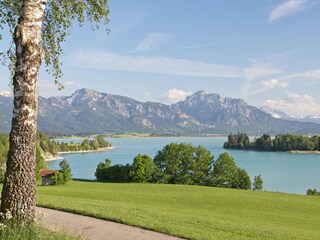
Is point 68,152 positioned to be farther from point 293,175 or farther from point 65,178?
point 65,178

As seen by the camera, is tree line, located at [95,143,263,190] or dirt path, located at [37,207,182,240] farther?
tree line, located at [95,143,263,190]

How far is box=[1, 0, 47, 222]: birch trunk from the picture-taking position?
22.2 feet

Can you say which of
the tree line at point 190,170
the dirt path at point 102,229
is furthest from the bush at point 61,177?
the dirt path at point 102,229

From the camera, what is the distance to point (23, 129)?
6.84 metres

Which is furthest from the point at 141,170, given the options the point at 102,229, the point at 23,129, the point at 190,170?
the point at 23,129

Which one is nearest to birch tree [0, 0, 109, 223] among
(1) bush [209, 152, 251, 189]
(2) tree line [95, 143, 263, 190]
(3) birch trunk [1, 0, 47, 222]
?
(3) birch trunk [1, 0, 47, 222]

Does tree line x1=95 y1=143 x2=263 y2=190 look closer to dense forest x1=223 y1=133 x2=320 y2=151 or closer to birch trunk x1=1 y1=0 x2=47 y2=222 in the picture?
birch trunk x1=1 y1=0 x2=47 y2=222

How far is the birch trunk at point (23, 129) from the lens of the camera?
6.76 metres

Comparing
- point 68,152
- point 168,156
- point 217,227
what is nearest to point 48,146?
point 68,152

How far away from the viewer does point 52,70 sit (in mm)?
10430

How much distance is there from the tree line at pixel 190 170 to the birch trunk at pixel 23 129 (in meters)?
60.6

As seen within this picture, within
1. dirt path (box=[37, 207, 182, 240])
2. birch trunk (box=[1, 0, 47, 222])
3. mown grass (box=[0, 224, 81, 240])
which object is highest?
birch trunk (box=[1, 0, 47, 222])

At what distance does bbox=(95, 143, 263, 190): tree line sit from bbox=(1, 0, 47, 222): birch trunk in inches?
2386

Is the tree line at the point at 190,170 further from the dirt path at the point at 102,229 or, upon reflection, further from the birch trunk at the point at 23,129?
the birch trunk at the point at 23,129
